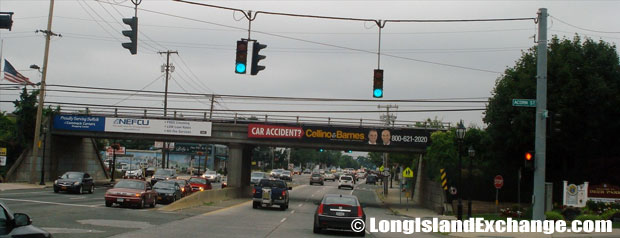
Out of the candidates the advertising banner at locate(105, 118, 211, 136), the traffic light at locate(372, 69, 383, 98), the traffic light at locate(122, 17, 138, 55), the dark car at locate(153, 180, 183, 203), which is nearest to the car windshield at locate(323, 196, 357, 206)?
the traffic light at locate(372, 69, 383, 98)

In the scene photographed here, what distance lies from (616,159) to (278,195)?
20.3 meters

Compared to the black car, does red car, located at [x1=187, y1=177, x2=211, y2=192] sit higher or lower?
lower

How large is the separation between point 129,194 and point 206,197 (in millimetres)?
8339

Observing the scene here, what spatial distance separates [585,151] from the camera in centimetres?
3791

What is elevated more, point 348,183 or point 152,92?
point 152,92

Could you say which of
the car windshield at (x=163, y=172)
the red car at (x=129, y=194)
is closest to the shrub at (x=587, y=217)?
the red car at (x=129, y=194)

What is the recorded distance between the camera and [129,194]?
98.0 ft

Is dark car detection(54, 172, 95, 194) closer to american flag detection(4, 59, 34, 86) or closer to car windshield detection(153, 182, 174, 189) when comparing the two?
car windshield detection(153, 182, 174, 189)

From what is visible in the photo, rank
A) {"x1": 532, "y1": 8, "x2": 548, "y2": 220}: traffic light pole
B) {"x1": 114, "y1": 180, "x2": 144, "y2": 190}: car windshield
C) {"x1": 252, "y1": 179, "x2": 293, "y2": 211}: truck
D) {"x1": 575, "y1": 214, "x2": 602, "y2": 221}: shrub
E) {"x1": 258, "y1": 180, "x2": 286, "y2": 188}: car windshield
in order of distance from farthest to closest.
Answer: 1. {"x1": 258, "y1": 180, "x2": 286, "y2": 188}: car windshield
2. {"x1": 252, "y1": 179, "x2": 293, "y2": 211}: truck
3. {"x1": 114, "y1": 180, "x2": 144, "y2": 190}: car windshield
4. {"x1": 575, "y1": 214, "x2": 602, "y2": 221}: shrub
5. {"x1": 532, "y1": 8, "x2": 548, "y2": 220}: traffic light pole

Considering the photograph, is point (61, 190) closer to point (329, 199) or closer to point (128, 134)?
point (128, 134)

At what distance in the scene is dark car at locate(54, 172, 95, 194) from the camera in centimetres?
3856

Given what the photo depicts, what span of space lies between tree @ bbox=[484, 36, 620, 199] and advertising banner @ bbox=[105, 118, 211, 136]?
2216cm

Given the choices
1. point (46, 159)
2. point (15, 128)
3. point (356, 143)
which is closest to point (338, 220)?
point (356, 143)

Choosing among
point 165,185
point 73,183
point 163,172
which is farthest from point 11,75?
point 163,172
